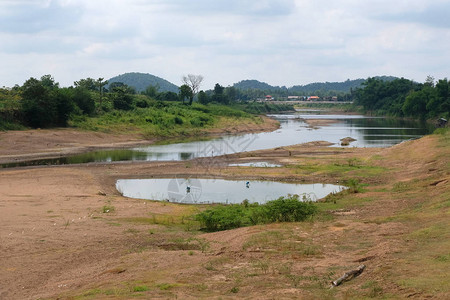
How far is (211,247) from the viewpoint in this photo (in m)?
15.2

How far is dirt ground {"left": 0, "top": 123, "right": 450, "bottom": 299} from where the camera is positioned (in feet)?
34.6

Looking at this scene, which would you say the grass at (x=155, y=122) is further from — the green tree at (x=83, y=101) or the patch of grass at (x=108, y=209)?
the patch of grass at (x=108, y=209)

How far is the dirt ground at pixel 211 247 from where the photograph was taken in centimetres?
1054

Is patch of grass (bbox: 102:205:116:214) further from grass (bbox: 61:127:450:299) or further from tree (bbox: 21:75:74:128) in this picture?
tree (bbox: 21:75:74:128)

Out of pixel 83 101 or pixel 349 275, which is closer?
pixel 349 275

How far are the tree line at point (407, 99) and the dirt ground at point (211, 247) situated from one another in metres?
75.4

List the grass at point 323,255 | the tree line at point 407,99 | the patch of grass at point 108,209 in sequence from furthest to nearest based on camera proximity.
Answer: the tree line at point 407,99 → the patch of grass at point 108,209 → the grass at point 323,255

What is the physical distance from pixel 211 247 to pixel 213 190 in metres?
14.6

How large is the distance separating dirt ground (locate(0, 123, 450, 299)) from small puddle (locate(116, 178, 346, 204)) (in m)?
2.11

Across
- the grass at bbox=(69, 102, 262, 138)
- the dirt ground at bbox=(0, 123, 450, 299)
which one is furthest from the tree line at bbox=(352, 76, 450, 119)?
the dirt ground at bbox=(0, 123, 450, 299)

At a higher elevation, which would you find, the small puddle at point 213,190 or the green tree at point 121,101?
the green tree at point 121,101

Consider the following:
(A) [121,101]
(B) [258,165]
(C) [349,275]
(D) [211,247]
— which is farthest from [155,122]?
(C) [349,275]

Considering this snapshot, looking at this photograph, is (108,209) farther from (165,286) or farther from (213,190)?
(165,286)

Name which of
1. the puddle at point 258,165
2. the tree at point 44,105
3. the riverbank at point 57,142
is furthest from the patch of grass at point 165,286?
the tree at point 44,105
